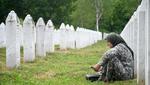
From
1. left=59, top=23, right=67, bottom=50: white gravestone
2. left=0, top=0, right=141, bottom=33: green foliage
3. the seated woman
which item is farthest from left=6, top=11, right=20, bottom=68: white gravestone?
left=0, top=0, right=141, bottom=33: green foliage

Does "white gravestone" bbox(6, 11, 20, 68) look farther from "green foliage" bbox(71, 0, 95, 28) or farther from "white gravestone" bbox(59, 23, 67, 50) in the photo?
"green foliage" bbox(71, 0, 95, 28)

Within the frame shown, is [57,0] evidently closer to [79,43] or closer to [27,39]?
[79,43]

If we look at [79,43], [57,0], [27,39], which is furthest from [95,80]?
[57,0]

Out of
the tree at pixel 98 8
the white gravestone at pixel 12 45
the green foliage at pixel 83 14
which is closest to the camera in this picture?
the white gravestone at pixel 12 45

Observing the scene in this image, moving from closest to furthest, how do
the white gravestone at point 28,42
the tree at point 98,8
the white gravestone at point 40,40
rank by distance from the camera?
the white gravestone at point 28,42 < the white gravestone at point 40,40 < the tree at point 98,8

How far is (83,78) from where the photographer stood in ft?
39.0

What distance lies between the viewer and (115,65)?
10836 mm

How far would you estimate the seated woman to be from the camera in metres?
10.8

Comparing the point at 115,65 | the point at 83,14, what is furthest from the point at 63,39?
the point at 83,14

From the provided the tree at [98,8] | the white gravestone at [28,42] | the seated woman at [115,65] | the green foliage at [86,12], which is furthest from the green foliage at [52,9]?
the seated woman at [115,65]

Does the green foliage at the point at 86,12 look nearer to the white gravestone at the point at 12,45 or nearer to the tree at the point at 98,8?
the tree at the point at 98,8

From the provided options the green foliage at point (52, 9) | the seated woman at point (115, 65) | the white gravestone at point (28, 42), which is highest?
the green foliage at point (52, 9)

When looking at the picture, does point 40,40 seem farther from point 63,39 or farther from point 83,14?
point 83,14

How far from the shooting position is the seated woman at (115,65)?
425 inches
